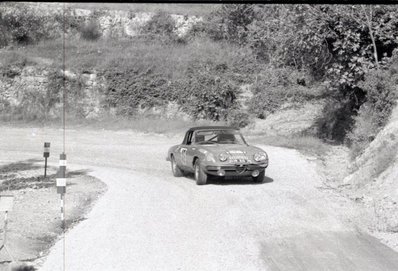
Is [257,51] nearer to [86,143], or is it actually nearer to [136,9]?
[136,9]

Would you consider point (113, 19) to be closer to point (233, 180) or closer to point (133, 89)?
point (133, 89)

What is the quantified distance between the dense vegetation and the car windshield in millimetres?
5358

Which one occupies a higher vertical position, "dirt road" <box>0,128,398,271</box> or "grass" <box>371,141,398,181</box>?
"grass" <box>371,141,398,181</box>

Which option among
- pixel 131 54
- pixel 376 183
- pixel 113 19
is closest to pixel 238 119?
pixel 131 54

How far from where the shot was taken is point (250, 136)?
2972cm

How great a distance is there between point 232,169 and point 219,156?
46 centimetres

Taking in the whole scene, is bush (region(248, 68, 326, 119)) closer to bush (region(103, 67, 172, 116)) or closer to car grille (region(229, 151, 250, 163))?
bush (region(103, 67, 172, 116))

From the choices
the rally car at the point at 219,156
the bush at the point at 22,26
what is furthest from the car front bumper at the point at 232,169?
the bush at the point at 22,26

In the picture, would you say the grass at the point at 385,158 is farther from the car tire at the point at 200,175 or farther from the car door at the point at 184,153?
the car door at the point at 184,153

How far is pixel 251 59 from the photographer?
37.8m

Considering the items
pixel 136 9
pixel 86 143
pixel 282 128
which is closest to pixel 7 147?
pixel 86 143

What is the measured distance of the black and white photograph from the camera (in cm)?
893

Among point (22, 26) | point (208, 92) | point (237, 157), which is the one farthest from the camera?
point (22, 26)

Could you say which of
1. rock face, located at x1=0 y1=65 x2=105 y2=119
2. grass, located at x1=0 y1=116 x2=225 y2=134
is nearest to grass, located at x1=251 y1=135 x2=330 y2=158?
grass, located at x1=0 y1=116 x2=225 y2=134
